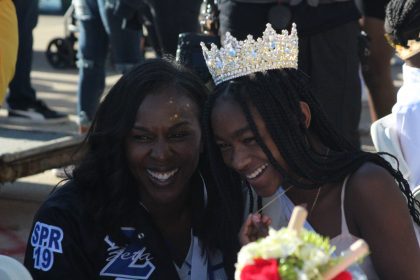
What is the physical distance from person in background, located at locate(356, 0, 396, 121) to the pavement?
0.54 meters

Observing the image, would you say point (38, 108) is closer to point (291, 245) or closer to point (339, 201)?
point (339, 201)

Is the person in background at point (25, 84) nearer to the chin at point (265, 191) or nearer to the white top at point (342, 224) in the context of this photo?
the white top at point (342, 224)

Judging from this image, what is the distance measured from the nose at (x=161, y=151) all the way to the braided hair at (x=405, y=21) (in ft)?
4.38

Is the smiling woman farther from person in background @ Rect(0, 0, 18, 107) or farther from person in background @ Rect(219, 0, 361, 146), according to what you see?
person in background @ Rect(219, 0, 361, 146)

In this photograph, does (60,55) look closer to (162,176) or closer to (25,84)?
(25,84)

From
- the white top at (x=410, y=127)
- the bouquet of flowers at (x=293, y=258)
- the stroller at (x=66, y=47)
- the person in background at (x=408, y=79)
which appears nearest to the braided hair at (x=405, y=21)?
the person in background at (x=408, y=79)

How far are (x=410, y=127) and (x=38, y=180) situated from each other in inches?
101

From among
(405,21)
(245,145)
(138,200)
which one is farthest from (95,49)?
(245,145)

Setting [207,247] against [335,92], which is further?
[335,92]

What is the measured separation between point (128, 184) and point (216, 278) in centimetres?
39

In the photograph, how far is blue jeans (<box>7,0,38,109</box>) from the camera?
18.5ft

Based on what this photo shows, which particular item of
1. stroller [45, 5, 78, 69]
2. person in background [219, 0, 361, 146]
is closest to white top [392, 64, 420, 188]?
person in background [219, 0, 361, 146]

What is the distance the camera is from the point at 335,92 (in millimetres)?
4316

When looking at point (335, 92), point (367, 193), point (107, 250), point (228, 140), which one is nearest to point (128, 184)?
point (107, 250)
